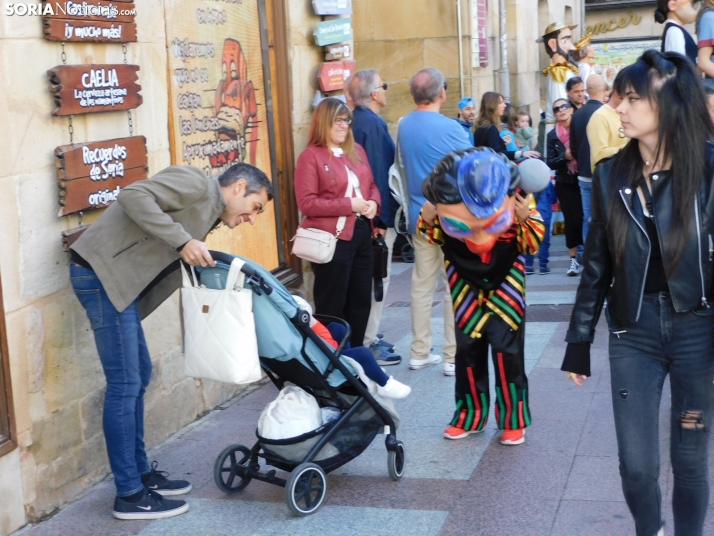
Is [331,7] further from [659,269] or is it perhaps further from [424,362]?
[659,269]

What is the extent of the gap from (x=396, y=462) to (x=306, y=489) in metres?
0.59

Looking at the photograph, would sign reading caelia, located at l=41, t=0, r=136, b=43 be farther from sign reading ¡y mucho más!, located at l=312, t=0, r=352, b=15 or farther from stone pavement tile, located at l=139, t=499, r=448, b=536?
sign reading ¡y mucho más!, located at l=312, t=0, r=352, b=15

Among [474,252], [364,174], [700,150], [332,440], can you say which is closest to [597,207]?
[700,150]

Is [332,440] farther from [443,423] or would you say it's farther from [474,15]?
[474,15]

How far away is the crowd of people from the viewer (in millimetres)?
3250

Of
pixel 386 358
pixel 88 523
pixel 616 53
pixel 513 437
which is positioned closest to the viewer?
pixel 88 523

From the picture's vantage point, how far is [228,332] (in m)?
4.20

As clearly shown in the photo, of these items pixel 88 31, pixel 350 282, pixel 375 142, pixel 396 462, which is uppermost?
pixel 88 31

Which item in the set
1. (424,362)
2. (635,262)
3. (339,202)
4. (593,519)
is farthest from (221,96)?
(635,262)

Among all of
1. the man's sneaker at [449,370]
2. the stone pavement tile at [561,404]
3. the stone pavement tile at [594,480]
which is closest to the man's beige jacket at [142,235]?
the stone pavement tile at [594,480]

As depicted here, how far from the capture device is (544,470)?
16.0 feet

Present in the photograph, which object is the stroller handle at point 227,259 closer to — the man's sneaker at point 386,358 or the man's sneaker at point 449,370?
the man's sneaker at point 449,370

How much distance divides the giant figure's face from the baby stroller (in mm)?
706

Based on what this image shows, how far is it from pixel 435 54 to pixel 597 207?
420 inches
